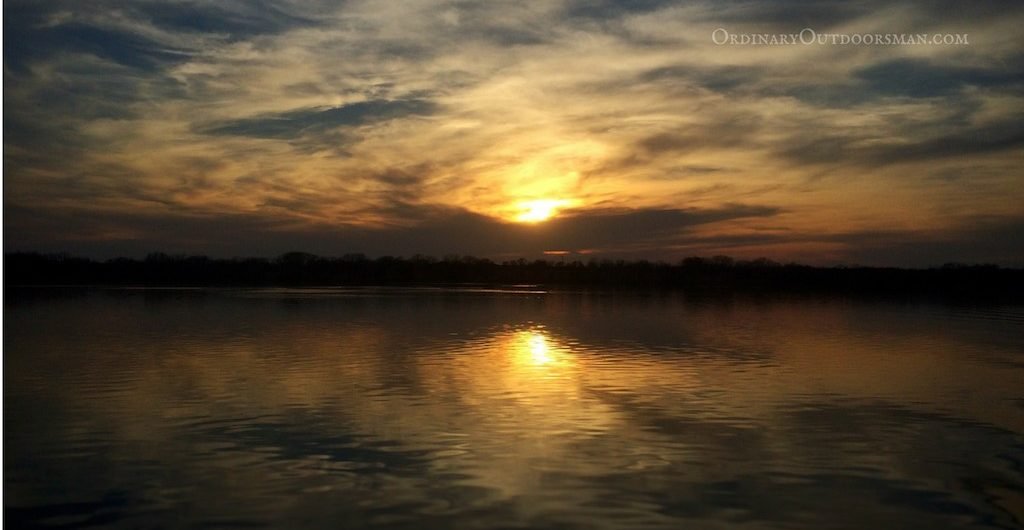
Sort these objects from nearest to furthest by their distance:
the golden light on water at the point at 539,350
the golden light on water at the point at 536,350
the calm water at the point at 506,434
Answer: the calm water at the point at 506,434
the golden light on water at the point at 536,350
the golden light on water at the point at 539,350

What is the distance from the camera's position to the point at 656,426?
1308cm

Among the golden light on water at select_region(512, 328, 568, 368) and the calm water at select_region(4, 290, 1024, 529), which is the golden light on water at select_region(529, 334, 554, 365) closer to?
the golden light on water at select_region(512, 328, 568, 368)

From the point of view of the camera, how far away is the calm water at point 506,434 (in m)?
8.94

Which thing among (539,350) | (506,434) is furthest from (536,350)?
(506,434)

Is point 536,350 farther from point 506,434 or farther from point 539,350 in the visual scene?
point 506,434

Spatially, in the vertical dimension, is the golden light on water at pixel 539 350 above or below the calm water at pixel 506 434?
above

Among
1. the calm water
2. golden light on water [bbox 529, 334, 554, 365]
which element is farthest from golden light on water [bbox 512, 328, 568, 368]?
the calm water

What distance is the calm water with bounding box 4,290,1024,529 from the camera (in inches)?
352

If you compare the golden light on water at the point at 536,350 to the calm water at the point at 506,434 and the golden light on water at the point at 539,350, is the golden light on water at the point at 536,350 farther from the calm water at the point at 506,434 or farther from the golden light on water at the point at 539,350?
the calm water at the point at 506,434

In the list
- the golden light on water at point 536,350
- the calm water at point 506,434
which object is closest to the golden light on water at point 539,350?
the golden light on water at point 536,350

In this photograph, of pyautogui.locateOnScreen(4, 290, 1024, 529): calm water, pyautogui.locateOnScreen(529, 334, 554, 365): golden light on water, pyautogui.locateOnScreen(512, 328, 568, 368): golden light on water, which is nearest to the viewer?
pyautogui.locateOnScreen(4, 290, 1024, 529): calm water

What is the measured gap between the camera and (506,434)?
488 inches

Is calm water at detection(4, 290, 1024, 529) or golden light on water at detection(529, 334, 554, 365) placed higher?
golden light on water at detection(529, 334, 554, 365)

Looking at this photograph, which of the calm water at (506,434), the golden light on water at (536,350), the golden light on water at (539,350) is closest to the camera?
the calm water at (506,434)
